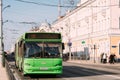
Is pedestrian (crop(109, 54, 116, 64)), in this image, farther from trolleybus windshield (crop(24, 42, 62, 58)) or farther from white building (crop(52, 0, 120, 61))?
trolleybus windshield (crop(24, 42, 62, 58))

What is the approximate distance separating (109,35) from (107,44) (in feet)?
4.79

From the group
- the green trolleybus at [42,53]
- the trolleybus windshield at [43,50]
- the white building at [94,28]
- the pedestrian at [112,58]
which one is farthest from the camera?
the white building at [94,28]

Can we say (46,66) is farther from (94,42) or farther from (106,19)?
(94,42)

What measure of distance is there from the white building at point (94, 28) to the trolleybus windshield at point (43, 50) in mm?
42958

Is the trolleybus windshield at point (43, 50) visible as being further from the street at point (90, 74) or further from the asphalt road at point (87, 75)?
the street at point (90, 74)

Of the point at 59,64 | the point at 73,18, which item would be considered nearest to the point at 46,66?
the point at 59,64

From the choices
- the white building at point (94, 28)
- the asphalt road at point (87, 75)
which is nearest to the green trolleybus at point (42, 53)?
the asphalt road at point (87, 75)

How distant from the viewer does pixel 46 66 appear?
27156 millimetres

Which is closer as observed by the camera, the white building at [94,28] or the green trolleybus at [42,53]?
the green trolleybus at [42,53]

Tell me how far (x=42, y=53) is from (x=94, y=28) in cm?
5651

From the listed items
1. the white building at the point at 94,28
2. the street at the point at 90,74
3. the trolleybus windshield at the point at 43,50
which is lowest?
the street at the point at 90,74

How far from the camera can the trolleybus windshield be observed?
2730 centimetres

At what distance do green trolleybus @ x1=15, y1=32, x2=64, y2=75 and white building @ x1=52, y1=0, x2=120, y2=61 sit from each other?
141 ft

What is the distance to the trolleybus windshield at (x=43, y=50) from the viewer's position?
89.6 ft
